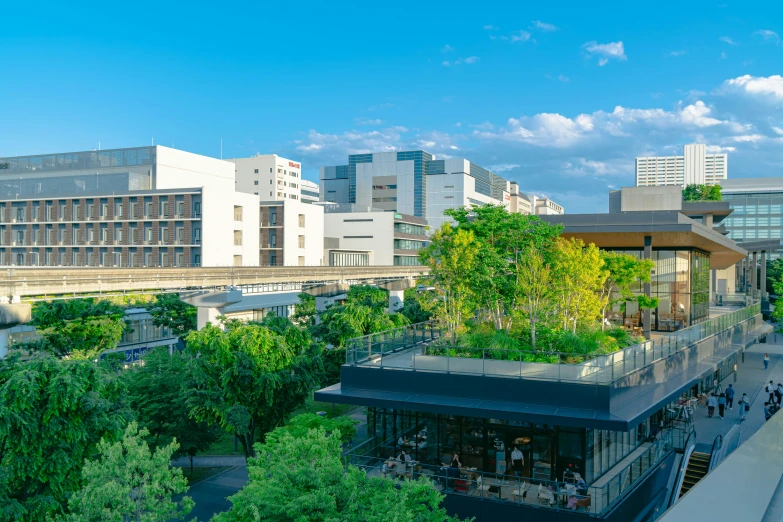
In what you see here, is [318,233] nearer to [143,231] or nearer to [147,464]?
[143,231]

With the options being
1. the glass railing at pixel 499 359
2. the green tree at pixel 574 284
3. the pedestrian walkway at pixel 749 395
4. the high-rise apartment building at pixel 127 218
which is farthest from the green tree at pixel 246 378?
the high-rise apartment building at pixel 127 218

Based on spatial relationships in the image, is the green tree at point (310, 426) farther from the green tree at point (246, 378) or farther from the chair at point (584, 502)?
the chair at point (584, 502)

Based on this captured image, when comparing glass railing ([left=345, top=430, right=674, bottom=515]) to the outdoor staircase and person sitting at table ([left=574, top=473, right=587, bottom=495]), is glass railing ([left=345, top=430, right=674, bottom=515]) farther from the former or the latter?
the outdoor staircase

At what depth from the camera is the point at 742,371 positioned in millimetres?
48188

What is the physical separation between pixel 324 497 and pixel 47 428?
842 centimetres

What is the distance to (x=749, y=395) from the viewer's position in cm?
3747

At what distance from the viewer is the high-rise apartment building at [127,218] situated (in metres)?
73.9

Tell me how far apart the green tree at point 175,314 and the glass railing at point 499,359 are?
2645cm

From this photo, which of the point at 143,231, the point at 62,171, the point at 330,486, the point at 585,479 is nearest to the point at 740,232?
the point at 143,231

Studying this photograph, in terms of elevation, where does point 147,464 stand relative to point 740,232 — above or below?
below

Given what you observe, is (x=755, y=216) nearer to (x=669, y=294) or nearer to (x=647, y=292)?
(x=669, y=294)

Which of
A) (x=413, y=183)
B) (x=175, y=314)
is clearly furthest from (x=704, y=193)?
(x=175, y=314)

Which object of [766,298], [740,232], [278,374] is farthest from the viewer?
[740,232]

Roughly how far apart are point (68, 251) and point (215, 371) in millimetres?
63973
